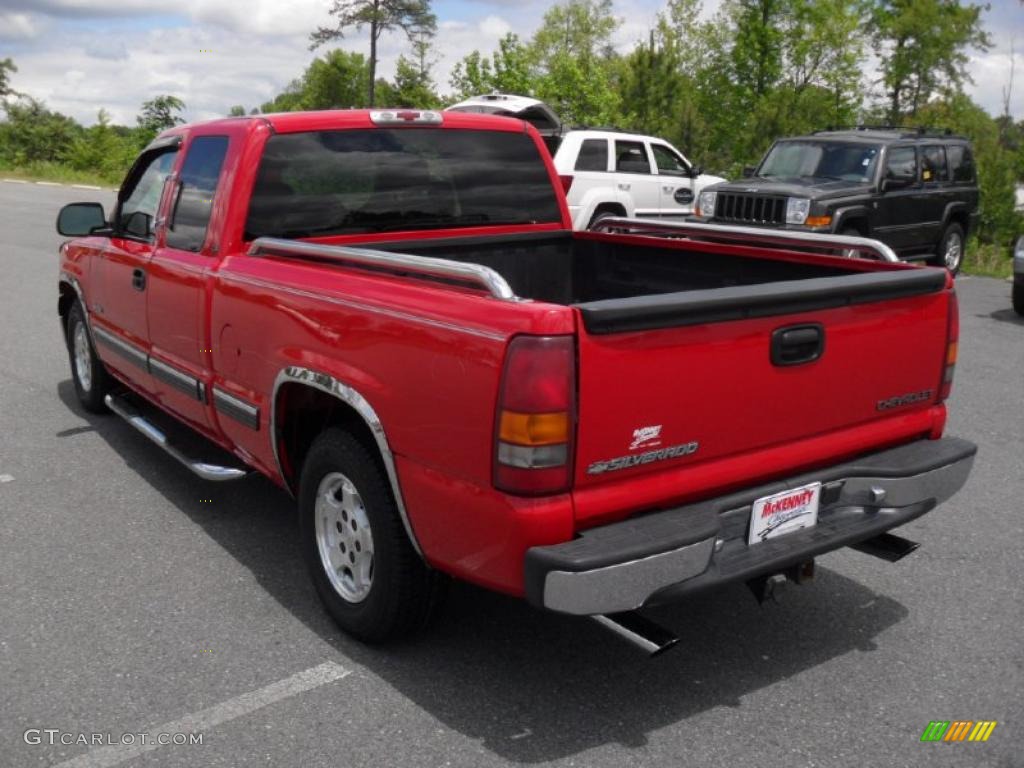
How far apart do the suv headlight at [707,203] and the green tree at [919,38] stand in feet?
93.4

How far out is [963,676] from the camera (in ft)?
11.7

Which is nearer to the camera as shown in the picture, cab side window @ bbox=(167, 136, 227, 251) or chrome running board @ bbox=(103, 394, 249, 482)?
chrome running board @ bbox=(103, 394, 249, 482)

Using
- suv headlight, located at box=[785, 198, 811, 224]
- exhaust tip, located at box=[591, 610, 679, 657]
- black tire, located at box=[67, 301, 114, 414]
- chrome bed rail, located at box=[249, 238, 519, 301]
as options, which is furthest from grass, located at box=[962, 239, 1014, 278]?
exhaust tip, located at box=[591, 610, 679, 657]

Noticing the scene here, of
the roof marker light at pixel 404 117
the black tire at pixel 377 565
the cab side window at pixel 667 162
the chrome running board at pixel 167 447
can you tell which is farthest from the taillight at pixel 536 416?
the cab side window at pixel 667 162

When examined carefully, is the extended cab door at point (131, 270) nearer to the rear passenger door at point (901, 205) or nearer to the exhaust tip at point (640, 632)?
the exhaust tip at point (640, 632)

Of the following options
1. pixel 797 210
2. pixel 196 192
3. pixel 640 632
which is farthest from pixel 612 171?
pixel 640 632

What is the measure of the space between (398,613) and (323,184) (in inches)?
81.5

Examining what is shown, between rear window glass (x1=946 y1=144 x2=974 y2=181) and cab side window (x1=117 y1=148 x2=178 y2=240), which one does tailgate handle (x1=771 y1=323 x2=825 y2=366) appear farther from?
rear window glass (x1=946 y1=144 x2=974 y2=181)

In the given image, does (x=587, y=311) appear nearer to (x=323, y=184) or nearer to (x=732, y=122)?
(x=323, y=184)

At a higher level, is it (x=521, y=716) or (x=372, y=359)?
Result: (x=372, y=359)

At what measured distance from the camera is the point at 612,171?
16.1 m

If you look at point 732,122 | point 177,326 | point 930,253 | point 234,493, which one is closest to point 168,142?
point 177,326

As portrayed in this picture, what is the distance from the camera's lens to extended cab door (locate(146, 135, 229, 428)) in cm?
458

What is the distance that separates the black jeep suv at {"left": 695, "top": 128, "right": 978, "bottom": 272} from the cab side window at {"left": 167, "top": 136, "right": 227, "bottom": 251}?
29.7 feet
